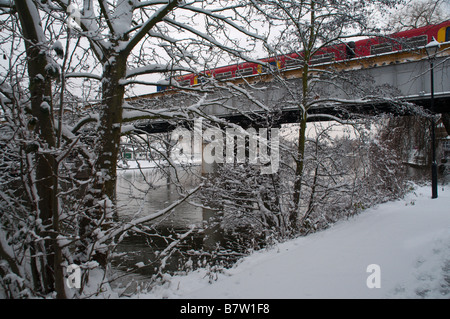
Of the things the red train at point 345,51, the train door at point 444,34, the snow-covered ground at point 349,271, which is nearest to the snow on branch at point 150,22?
the red train at point 345,51

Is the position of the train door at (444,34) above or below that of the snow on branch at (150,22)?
above

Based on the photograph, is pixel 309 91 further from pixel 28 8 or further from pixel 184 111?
pixel 28 8

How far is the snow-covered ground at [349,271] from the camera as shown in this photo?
3.29 meters

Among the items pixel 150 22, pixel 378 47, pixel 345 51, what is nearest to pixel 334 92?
pixel 345 51

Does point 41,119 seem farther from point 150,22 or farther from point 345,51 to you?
point 345,51

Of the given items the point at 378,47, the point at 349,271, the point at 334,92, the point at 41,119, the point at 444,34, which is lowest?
the point at 349,271

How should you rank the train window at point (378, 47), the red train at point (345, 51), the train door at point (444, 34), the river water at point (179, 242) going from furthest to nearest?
the train door at point (444, 34) → the train window at point (378, 47) → the red train at point (345, 51) → the river water at point (179, 242)

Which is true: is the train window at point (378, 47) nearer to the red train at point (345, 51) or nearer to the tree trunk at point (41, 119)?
the red train at point (345, 51)

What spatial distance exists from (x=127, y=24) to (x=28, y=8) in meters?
1.62

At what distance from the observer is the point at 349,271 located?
12.7 ft

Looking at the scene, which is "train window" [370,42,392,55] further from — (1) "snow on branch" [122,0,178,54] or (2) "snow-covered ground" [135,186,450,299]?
(1) "snow on branch" [122,0,178,54]
